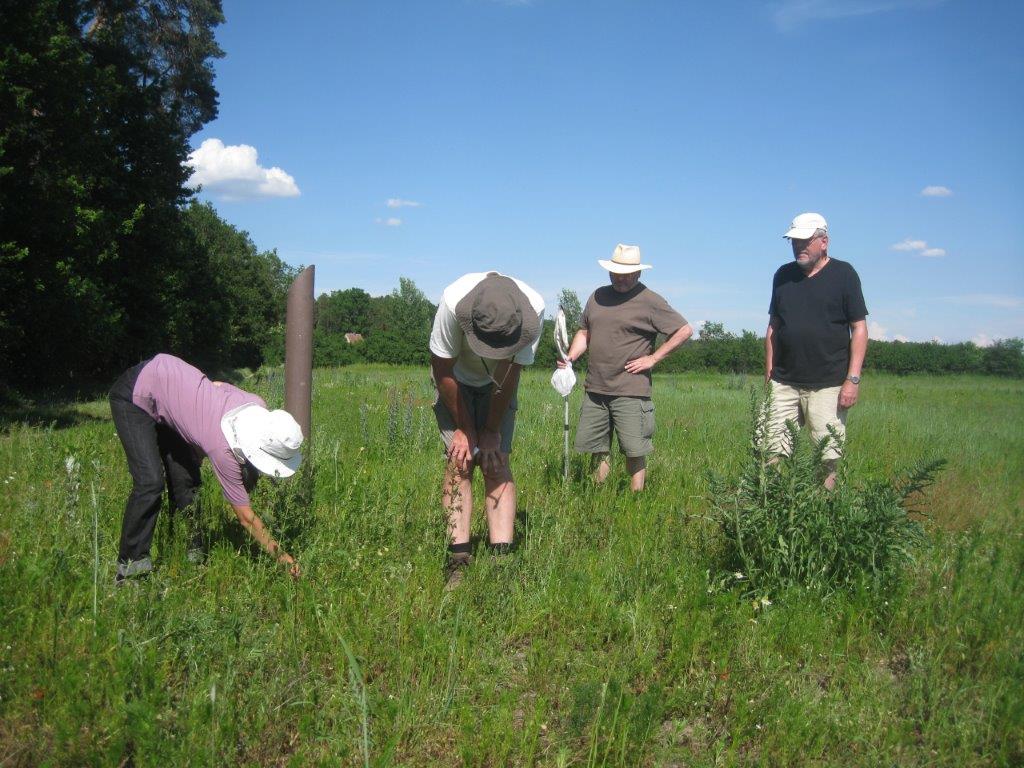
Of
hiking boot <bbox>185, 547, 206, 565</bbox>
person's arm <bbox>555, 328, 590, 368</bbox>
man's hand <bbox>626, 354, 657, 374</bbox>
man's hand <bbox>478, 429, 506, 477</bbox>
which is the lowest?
hiking boot <bbox>185, 547, 206, 565</bbox>

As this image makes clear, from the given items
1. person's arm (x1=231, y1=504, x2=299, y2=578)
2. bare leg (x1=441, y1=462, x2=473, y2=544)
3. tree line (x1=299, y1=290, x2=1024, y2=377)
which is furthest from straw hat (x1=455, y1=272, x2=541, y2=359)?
tree line (x1=299, y1=290, x2=1024, y2=377)

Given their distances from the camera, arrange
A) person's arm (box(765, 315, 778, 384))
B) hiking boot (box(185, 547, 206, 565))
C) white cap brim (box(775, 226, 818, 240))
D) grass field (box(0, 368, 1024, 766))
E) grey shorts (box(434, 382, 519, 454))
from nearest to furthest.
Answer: grass field (box(0, 368, 1024, 766))
hiking boot (box(185, 547, 206, 565))
grey shorts (box(434, 382, 519, 454))
white cap brim (box(775, 226, 818, 240))
person's arm (box(765, 315, 778, 384))

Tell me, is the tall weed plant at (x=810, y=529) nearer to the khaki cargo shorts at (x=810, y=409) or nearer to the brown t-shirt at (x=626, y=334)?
the khaki cargo shorts at (x=810, y=409)

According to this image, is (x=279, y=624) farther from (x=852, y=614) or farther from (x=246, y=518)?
(x=852, y=614)

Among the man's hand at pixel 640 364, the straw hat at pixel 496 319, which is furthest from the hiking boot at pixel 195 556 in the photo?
the man's hand at pixel 640 364

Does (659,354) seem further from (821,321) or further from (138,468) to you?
(138,468)

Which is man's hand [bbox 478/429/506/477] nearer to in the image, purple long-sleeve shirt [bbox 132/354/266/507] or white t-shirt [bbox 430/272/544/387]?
white t-shirt [bbox 430/272/544/387]

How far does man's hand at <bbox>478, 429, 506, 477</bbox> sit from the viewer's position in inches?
155

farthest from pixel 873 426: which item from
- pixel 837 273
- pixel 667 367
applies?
pixel 667 367

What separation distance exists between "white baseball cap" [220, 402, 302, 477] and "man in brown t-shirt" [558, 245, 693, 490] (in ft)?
8.56

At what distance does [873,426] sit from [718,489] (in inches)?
298

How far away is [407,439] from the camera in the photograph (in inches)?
286

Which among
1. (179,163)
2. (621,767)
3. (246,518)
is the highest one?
(179,163)

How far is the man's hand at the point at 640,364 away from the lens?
5336 millimetres
